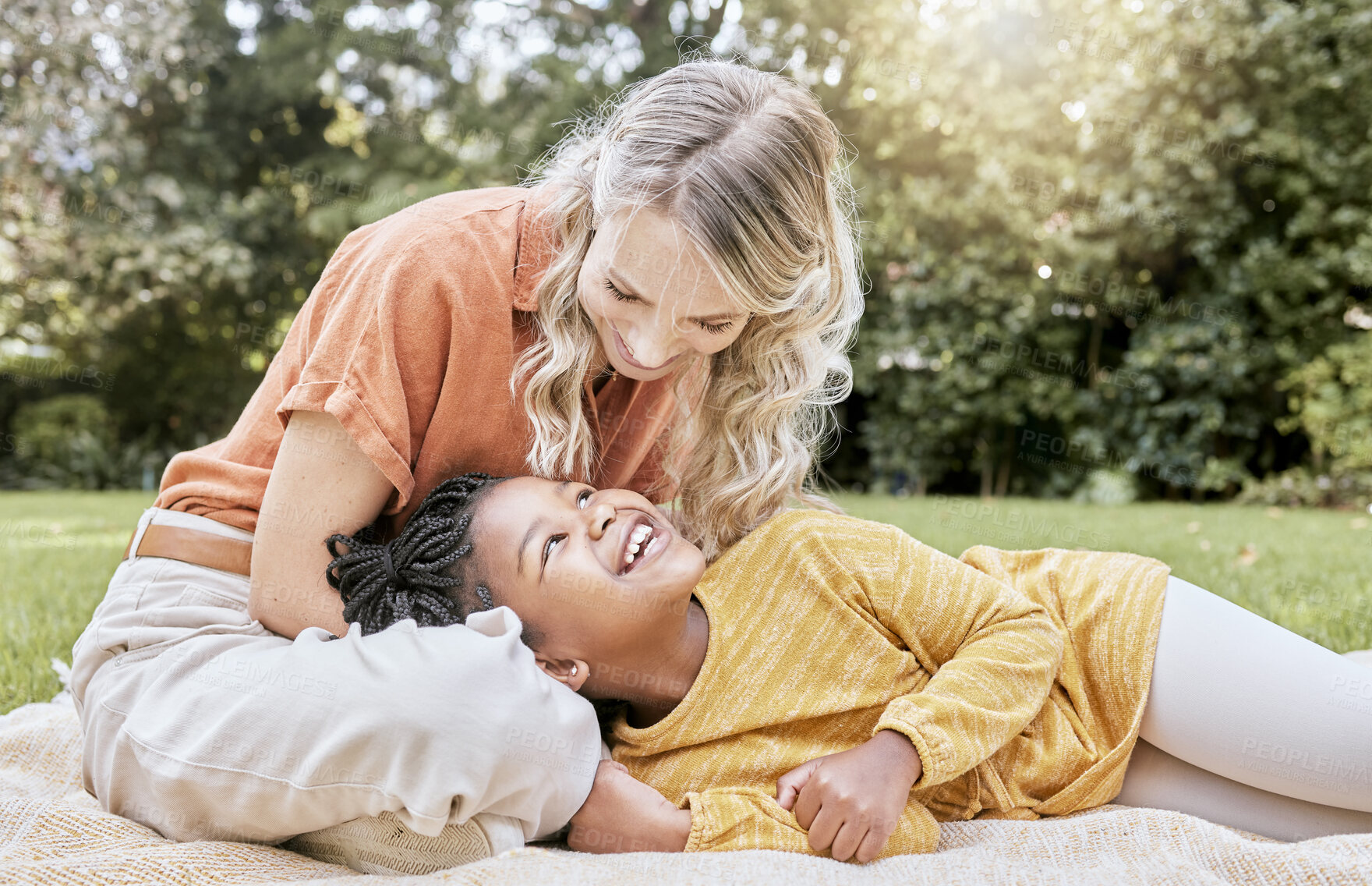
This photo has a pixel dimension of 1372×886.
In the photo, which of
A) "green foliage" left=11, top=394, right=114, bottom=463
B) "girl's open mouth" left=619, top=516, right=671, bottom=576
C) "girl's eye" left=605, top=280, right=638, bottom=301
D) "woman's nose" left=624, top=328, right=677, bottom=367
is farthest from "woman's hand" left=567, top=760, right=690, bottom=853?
"green foliage" left=11, top=394, right=114, bottom=463

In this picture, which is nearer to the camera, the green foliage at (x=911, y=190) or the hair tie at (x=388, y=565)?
the hair tie at (x=388, y=565)

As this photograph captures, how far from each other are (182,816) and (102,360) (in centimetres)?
1195

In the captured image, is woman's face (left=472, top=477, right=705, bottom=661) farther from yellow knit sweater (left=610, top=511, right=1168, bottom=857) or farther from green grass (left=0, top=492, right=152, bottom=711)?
green grass (left=0, top=492, right=152, bottom=711)

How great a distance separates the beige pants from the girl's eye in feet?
2.26

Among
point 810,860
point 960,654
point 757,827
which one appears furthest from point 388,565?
point 960,654

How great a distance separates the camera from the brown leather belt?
6.90ft

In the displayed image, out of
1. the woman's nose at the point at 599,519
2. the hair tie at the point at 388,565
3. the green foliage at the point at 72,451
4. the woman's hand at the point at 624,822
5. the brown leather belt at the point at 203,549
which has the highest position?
the woman's nose at the point at 599,519

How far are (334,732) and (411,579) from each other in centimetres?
41

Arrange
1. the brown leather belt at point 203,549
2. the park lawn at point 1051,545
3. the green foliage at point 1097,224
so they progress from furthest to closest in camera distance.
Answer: the green foliage at point 1097,224 → the park lawn at point 1051,545 → the brown leather belt at point 203,549

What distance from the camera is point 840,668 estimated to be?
6.56 ft

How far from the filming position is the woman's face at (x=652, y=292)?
1890 mm

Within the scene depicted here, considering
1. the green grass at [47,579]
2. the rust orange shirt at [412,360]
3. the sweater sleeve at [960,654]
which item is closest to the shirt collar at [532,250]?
the rust orange shirt at [412,360]

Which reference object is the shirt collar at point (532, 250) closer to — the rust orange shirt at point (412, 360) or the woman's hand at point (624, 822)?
the rust orange shirt at point (412, 360)

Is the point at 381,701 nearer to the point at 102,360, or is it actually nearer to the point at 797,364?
the point at 797,364
